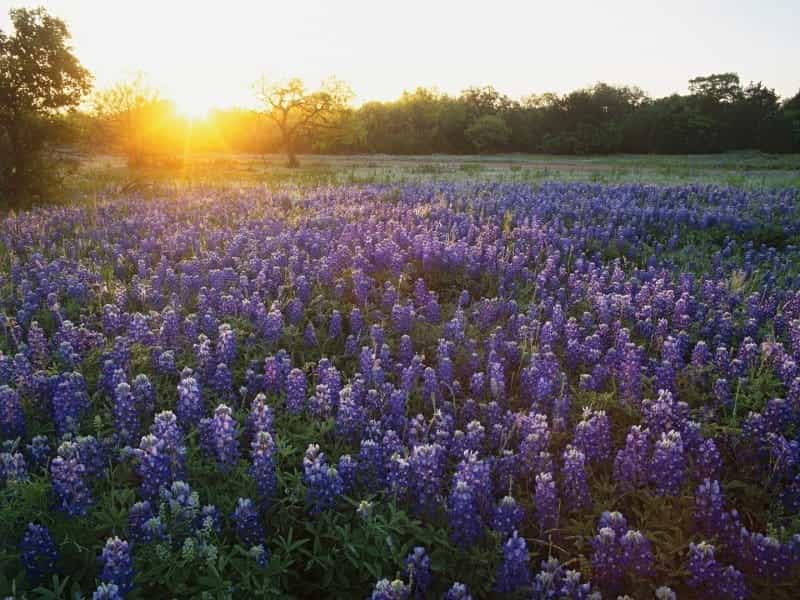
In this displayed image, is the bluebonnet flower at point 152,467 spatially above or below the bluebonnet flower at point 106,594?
above

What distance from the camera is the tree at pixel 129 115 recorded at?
35.5m

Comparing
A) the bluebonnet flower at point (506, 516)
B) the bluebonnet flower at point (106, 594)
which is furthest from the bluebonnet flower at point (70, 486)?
the bluebonnet flower at point (506, 516)

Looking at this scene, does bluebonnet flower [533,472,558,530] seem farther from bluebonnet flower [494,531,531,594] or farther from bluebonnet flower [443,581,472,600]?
bluebonnet flower [443,581,472,600]

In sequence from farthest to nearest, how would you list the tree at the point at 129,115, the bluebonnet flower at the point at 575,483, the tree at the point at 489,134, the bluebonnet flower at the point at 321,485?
the tree at the point at 489,134 → the tree at the point at 129,115 → the bluebonnet flower at the point at 575,483 → the bluebonnet flower at the point at 321,485

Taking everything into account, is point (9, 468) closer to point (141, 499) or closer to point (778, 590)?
point (141, 499)

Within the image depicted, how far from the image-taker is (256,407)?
368cm

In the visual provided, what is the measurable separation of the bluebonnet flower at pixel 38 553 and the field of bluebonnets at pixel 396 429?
13 millimetres

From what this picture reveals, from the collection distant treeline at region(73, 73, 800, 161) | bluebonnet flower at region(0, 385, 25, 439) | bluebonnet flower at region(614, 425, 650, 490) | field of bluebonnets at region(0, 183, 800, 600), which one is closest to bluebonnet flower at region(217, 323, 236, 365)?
field of bluebonnets at region(0, 183, 800, 600)

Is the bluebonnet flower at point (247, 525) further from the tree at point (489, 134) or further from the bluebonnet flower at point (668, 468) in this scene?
the tree at point (489, 134)

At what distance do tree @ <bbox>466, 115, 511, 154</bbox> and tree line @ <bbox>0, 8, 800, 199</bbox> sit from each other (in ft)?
0.33

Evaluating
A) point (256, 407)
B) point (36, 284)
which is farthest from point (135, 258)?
point (256, 407)

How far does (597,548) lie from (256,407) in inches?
81.0

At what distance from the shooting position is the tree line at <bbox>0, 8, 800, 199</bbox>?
126 ft

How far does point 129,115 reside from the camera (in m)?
37.6
